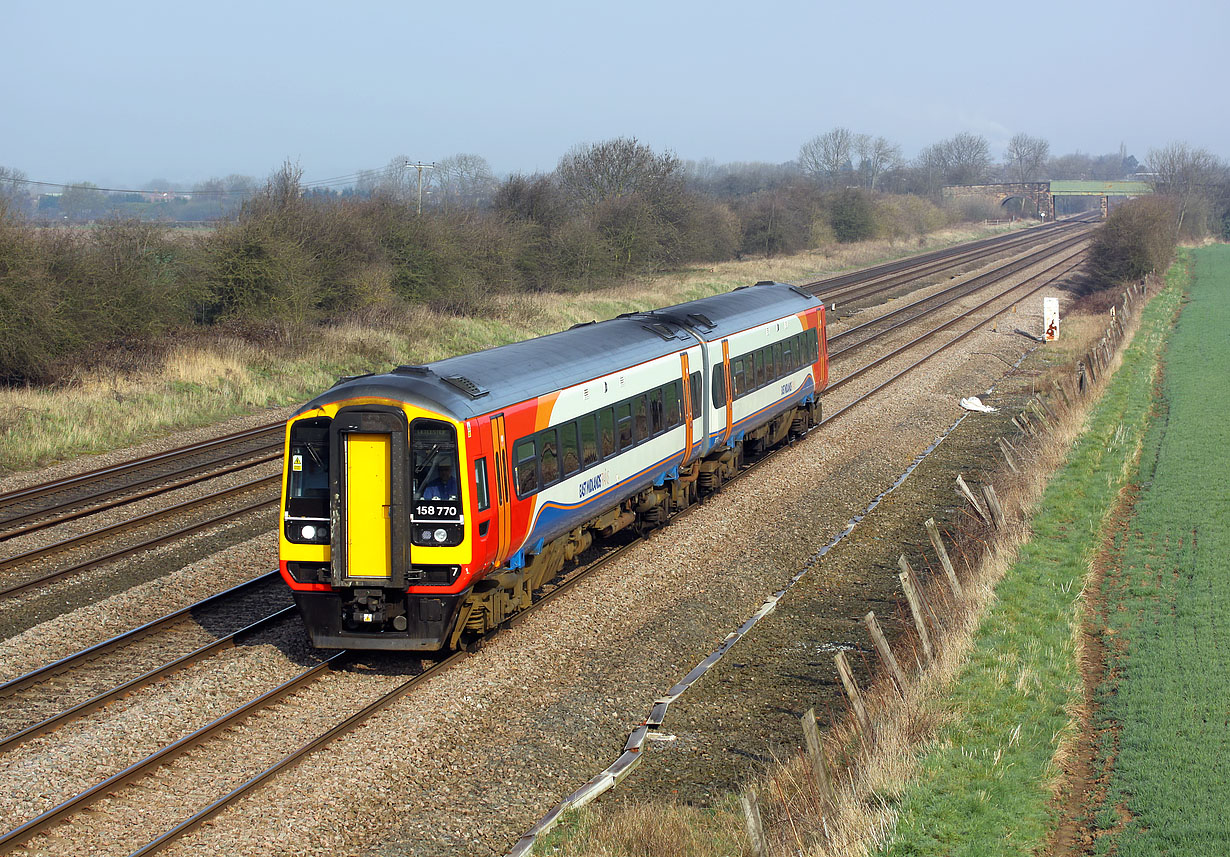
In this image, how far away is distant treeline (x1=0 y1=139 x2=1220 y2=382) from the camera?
25969 mm

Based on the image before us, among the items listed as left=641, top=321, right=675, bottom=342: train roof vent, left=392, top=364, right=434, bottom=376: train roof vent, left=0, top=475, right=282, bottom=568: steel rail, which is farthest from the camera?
left=641, top=321, right=675, bottom=342: train roof vent

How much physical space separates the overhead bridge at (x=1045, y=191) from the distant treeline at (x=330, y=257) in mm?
97615

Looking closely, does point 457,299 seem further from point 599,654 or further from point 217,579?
point 599,654

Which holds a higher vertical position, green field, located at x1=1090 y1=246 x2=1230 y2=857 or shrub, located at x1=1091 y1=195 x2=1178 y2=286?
shrub, located at x1=1091 y1=195 x2=1178 y2=286

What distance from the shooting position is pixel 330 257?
115 ft

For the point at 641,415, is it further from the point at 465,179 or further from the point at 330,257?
the point at 465,179

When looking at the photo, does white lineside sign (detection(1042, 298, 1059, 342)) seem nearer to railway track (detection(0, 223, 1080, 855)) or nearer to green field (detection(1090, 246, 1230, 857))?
green field (detection(1090, 246, 1230, 857))

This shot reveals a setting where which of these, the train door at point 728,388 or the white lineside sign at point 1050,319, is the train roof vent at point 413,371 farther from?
the white lineside sign at point 1050,319

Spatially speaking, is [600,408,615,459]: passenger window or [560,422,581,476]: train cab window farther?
[600,408,615,459]: passenger window

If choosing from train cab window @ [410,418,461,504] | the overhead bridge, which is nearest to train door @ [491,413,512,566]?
train cab window @ [410,418,461,504]

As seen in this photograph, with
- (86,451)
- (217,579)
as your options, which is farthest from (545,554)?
(86,451)

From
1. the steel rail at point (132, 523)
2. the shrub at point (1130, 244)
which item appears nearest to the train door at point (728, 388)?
the steel rail at point (132, 523)

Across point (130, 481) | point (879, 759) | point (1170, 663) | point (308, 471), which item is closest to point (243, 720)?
point (308, 471)

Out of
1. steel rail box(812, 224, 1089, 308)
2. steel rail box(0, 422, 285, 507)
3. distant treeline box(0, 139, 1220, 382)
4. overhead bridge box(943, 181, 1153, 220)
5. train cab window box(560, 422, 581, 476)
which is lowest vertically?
steel rail box(0, 422, 285, 507)
